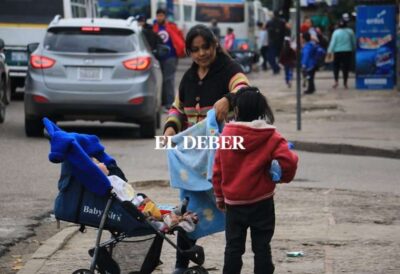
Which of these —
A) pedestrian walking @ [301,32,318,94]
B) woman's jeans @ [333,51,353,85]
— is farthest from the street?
woman's jeans @ [333,51,353,85]

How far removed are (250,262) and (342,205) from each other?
2695 mm

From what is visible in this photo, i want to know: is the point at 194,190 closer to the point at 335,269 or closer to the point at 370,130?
the point at 335,269

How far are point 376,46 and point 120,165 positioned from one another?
49.8ft

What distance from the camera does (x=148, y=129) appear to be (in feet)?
55.9

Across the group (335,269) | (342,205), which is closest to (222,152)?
(335,269)

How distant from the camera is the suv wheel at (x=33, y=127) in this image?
54.7 feet

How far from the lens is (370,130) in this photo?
18.0 m

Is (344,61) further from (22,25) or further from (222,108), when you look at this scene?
(222,108)

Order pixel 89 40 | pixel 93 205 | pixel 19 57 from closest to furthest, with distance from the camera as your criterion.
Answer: pixel 93 205
pixel 89 40
pixel 19 57

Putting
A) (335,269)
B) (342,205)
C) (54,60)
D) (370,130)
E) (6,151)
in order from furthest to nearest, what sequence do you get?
(370,130) → (54,60) → (6,151) → (342,205) → (335,269)

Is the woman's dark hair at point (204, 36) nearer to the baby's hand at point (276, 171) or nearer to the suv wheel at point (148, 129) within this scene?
the baby's hand at point (276, 171)

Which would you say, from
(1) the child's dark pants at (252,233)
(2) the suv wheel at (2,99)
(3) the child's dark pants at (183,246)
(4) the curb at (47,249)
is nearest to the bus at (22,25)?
(2) the suv wheel at (2,99)

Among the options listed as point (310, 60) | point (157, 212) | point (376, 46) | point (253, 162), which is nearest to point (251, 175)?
point (253, 162)

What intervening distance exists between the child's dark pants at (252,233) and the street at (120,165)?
2.09 meters
